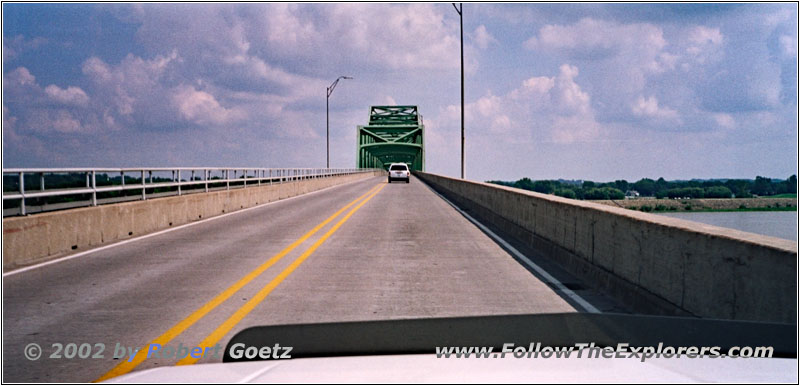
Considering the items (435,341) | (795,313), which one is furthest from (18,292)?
(795,313)

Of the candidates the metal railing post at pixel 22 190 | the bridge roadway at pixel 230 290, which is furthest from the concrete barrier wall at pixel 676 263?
the metal railing post at pixel 22 190

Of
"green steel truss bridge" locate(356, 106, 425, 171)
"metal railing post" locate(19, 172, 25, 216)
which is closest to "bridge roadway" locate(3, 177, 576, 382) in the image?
"metal railing post" locate(19, 172, 25, 216)

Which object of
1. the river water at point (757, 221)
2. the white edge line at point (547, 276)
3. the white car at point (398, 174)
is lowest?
the white edge line at point (547, 276)

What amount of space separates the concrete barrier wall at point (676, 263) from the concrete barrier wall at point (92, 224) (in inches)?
349

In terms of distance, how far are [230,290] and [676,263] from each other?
5.20 meters

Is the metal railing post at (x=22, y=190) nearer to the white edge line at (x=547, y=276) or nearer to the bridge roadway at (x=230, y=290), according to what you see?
the bridge roadway at (x=230, y=290)

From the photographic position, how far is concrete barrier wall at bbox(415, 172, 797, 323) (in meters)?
4.66

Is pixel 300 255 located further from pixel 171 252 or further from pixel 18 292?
pixel 18 292

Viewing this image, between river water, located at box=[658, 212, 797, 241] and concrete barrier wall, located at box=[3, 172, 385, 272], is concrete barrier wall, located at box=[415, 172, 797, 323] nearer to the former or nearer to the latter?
river water, located at box=[658, 212, 797, 241]

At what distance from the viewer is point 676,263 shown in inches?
242

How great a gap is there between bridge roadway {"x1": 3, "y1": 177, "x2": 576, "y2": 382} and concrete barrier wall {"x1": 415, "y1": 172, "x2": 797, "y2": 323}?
33.8 inches

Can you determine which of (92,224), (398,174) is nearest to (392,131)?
(398,174)

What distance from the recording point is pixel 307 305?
699 centimetres

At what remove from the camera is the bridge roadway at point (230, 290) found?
566 cm
